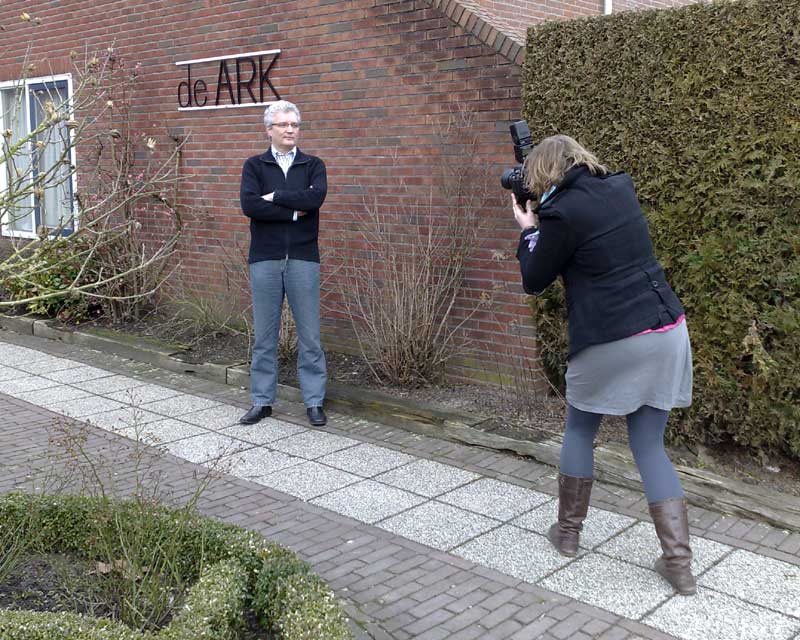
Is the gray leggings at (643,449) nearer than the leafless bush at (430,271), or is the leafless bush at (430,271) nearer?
the gray leggings at (643,449)

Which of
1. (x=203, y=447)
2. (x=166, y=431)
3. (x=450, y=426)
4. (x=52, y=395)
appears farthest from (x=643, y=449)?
(x=52, y=395)

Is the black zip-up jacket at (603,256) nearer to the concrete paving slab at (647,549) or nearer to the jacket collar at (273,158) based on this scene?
the concrete paving slab at (647,549)

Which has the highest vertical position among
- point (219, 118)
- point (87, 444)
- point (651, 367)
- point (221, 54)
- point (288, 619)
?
point (221, 54)

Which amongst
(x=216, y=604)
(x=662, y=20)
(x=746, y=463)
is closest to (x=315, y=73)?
(x=662, y=20)

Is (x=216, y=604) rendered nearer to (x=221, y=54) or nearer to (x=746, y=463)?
(x=746, y=463)

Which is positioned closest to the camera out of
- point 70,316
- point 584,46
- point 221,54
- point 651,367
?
point 651,367

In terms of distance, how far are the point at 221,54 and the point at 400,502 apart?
5503 mm

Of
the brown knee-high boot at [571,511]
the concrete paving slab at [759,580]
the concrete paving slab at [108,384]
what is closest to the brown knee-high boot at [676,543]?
the concrete paving slab at [759,580]

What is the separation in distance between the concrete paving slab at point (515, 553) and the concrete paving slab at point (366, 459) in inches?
44.1

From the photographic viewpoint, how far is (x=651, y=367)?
3736mm

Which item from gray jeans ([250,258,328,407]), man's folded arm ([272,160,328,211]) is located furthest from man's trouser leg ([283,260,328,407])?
man's folded arm ([272,160,328,211])

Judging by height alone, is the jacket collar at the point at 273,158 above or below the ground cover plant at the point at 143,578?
above

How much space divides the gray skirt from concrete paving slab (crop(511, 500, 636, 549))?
827 mm

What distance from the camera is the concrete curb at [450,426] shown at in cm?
452
